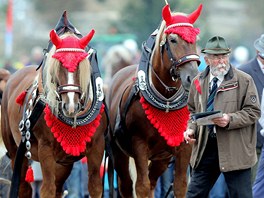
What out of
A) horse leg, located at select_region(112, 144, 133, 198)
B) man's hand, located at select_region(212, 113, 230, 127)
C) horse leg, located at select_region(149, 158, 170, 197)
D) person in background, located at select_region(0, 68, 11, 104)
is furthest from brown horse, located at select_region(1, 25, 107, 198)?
person in background, located at select_region(0, 68, 11, 104)

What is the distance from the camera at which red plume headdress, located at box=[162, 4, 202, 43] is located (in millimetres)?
10236

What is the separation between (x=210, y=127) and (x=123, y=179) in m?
2.31

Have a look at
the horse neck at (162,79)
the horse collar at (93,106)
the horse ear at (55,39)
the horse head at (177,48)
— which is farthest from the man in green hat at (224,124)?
the horse ear at (55,39)

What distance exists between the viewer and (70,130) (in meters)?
10.2

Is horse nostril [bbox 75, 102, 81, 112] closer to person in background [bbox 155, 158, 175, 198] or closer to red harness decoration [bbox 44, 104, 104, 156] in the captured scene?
red harness decoration [bbox 44, 104, 104, 156]

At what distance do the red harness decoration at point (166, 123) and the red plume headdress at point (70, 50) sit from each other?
96cm

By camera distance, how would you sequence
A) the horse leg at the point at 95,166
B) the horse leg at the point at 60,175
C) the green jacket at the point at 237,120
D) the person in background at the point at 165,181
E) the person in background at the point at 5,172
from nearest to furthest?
the green jacket at the point at 237,120, the horse leg at the point at 95,166, the horse leg at the point at 60,175, the person in background at the point at 5,172, the person in background at the point at 165,181

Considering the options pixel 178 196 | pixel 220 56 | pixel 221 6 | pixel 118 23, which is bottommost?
pixel 178 196

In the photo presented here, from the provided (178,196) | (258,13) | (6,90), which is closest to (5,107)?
(6,90)

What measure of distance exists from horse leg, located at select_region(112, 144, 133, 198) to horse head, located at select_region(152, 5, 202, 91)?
1.41 metres

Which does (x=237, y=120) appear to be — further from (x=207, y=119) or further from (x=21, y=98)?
(x=21, y=98)

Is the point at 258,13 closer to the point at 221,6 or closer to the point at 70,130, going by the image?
the point at 221,6

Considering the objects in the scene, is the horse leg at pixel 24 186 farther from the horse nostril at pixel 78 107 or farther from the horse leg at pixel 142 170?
the horse nostril at pixel 78 107

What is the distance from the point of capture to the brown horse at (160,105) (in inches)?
406
